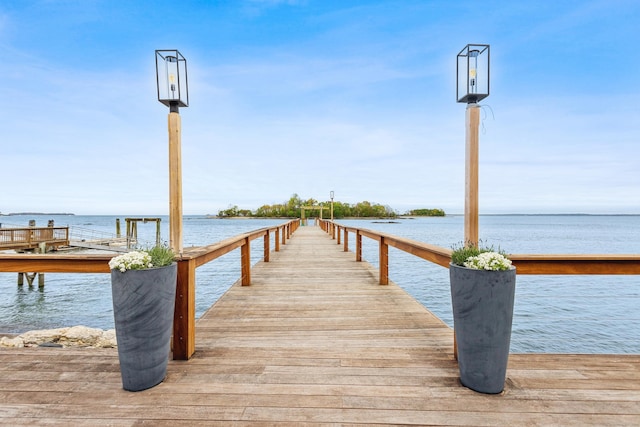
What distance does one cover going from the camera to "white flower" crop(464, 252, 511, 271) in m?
1.74

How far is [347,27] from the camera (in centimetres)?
995

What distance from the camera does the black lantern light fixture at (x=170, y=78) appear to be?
7.63 feet

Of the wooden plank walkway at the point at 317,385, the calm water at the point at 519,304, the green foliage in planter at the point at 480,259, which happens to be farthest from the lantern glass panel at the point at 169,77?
the calm water at the point at 519,304

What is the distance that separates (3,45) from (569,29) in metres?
16.0

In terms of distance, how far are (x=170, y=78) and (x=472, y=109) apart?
2.12 metres

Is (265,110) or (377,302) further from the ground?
(265,110)

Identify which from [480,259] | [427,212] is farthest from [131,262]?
[427,212]

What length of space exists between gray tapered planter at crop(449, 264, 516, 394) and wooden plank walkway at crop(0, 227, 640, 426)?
10 centimetres

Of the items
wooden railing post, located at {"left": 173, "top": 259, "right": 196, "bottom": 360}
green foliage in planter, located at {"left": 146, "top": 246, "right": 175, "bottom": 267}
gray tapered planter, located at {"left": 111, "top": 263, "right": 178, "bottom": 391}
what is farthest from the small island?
gray tapered planter, located at {"left": 111, "top": 263, "right": 178, "bottom": 391}

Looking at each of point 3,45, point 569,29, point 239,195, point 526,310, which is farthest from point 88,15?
point 239,195

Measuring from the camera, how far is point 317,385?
187 cm

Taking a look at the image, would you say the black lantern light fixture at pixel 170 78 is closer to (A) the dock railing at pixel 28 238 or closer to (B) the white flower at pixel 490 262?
(B) the white flower at pixel 490 262

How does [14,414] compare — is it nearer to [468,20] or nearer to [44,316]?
[44,316]

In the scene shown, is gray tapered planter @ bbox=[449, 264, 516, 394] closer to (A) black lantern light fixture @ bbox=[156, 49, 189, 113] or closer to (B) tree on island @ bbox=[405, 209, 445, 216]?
(A) black lantern light fixture @ bbox=[156, 49, 189, 113]
